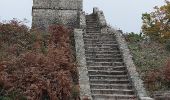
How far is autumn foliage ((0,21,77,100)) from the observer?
15.0m

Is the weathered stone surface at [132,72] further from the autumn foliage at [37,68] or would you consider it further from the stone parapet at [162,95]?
the autumn foliage at [37,68]

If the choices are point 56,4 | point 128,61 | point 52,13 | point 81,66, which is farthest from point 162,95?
point 56,4

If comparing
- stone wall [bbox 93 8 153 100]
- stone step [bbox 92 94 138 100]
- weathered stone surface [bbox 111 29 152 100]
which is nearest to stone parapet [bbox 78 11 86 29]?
stone wall [bbox 93 8 153 100]

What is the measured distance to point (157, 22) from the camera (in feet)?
98.3

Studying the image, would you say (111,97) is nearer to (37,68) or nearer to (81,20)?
(37,68)

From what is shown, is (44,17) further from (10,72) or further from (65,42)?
(10,72)

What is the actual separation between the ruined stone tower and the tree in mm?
6415

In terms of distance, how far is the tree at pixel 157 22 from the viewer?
95.6 ft

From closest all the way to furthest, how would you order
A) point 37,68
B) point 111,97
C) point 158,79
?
point 111,97 → point 37,68 → point 158,79

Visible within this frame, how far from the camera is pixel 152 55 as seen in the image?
2038 cm

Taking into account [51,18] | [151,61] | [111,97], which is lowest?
[111,97]

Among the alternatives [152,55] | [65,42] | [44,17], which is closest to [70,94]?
[65,42]

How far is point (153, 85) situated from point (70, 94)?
11.4 feet

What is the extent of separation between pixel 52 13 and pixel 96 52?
5.66 m
